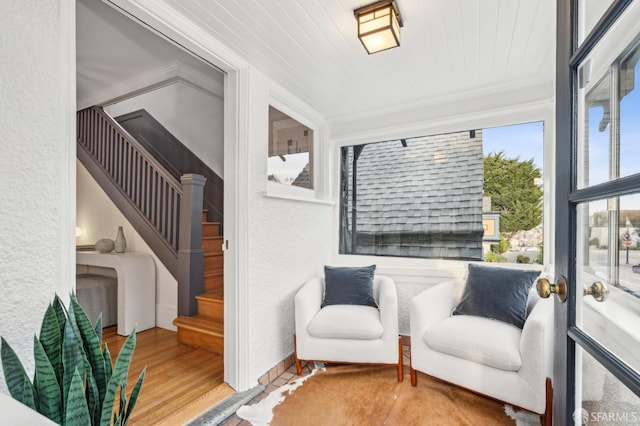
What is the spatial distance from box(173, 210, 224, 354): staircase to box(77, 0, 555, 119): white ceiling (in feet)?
6.21

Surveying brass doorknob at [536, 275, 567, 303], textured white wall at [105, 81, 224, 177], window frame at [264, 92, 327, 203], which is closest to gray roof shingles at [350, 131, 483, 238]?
window frame at [264, 92, 327, 203]

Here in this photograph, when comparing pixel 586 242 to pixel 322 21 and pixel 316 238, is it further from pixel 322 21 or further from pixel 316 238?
pixel 316 238

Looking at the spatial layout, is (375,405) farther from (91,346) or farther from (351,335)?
(91,346)

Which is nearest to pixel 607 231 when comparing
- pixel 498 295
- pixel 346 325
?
pixel 498 295

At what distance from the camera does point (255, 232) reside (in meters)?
2.15

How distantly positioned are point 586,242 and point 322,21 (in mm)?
1607

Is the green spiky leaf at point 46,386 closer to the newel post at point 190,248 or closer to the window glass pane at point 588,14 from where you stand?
the window glass pane at point 588,14

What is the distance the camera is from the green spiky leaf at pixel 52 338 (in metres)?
0.90

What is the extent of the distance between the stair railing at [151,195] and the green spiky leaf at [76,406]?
215 centimetres

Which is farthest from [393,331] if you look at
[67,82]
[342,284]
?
[67,82]

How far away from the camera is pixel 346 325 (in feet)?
7.10

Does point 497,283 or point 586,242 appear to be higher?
point 586,242

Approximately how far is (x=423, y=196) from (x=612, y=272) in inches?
92.4

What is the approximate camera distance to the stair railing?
→ 293 centimetres
